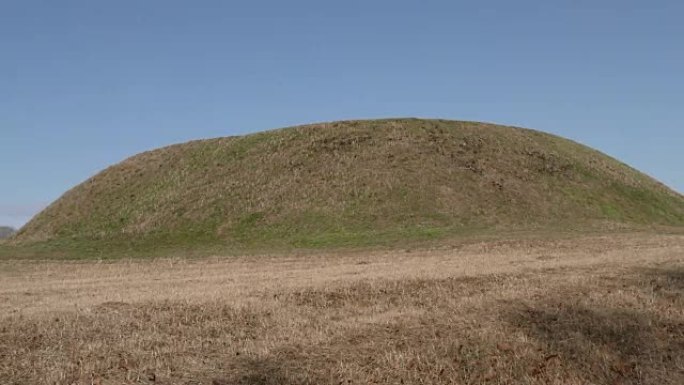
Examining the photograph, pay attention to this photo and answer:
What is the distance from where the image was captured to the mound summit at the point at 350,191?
53.2m

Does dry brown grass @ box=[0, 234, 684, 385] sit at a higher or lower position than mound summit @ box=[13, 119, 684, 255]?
lower

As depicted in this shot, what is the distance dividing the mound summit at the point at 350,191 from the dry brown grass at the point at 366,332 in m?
27.7

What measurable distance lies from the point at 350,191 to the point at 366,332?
46.9 m

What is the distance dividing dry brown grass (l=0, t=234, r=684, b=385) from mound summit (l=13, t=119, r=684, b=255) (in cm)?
2771

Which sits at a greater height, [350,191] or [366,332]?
[350,191]

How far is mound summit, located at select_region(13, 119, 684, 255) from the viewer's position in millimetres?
53219

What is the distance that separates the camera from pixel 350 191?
195 feet

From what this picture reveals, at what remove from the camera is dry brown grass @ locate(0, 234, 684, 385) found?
10.6 m

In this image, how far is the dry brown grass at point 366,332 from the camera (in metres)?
10.6

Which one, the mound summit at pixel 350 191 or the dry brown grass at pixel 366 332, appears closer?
the dry brown grass at pixel 366 332

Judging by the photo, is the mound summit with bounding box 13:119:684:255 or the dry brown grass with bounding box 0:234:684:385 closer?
the dry brown grass with bounding box 0:234:684:385

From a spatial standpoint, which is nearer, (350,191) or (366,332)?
(366,332)

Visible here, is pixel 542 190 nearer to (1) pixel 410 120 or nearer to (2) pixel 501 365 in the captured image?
(1) pixel 410 120

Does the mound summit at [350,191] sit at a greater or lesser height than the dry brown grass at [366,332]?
greater
